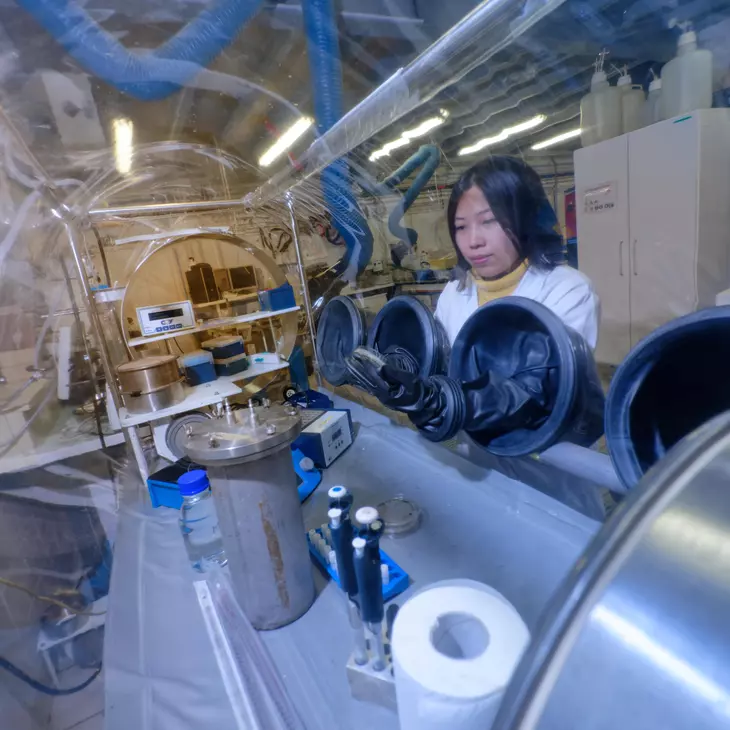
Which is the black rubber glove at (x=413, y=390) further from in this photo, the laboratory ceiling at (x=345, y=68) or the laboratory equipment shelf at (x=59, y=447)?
the laboratory equipment shelf at (x=59, y=447)

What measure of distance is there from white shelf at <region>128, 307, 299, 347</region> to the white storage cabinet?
4.45 ft

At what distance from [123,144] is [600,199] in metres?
2.12

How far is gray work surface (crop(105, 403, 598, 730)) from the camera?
61 centimetres

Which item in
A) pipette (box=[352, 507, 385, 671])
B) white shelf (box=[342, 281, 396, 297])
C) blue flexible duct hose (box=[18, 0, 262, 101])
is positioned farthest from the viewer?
white shelf (box=[342, 281, 396, 297])

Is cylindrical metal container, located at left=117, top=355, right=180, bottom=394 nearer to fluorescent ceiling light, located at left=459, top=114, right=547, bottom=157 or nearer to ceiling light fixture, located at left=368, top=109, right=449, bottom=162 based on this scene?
ceiling light fixture, located at left=368, top=109, right=449, bottom=162

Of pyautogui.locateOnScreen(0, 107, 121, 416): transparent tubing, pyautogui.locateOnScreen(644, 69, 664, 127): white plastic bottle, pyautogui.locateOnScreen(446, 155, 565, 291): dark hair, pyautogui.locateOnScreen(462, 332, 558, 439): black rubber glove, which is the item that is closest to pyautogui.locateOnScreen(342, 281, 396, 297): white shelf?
pyautogui.locateOnScreen(446, 155, 565, 291): dark hair

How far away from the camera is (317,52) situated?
1.24m

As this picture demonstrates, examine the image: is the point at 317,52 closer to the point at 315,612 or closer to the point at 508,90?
the point at 508,90

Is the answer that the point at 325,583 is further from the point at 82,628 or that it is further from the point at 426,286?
the point at 82,628

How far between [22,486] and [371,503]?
60.3 inches

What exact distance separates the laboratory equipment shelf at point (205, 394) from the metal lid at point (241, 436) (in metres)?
0.78

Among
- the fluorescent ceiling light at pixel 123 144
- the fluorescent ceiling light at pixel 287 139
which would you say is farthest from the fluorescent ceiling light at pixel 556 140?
the fluorescent ceiling light at pixel 123 144

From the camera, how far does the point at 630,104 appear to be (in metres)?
0.75

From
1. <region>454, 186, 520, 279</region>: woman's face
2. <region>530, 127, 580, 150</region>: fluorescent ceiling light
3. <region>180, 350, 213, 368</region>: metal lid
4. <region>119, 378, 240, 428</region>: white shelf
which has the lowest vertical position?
<region>119, 378, 240, 428</region>: white shelf
